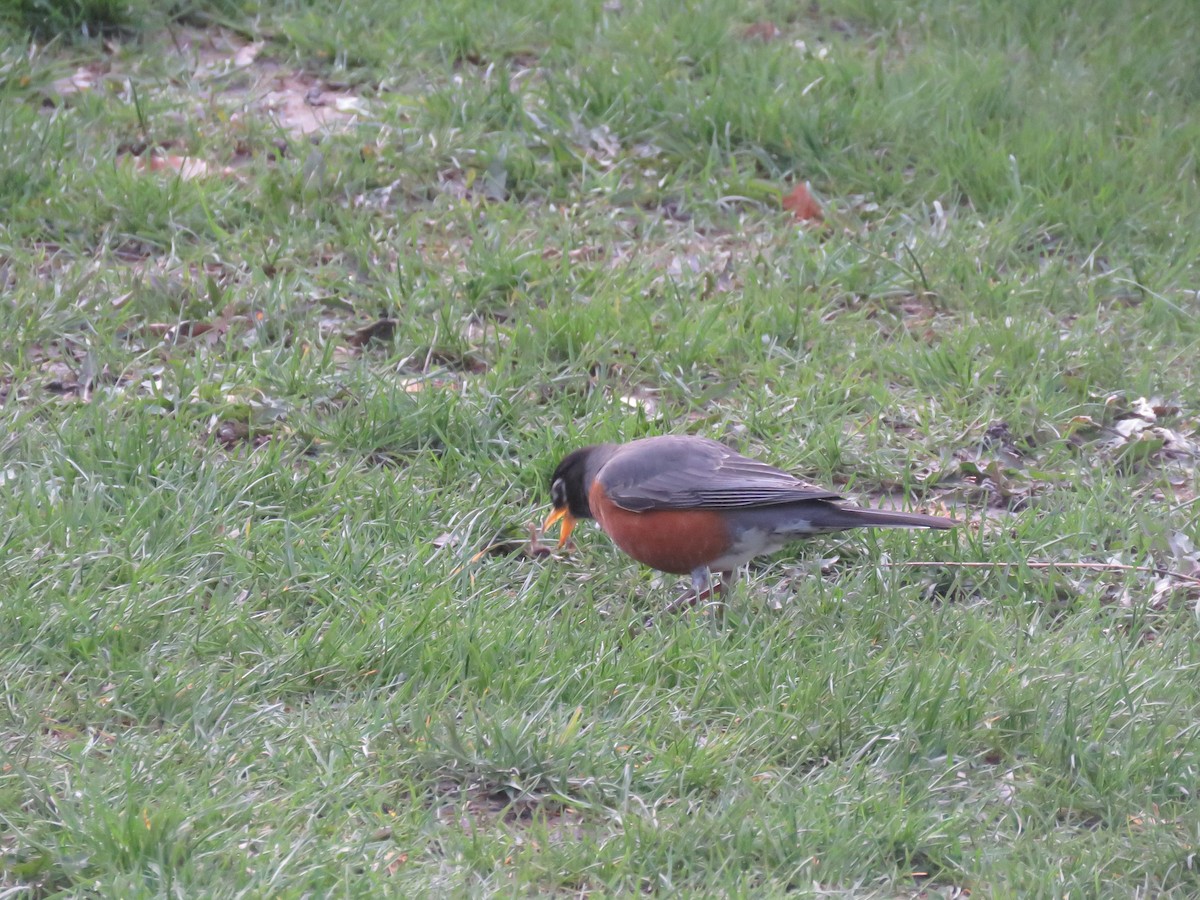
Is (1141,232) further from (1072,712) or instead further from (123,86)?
(123,86)

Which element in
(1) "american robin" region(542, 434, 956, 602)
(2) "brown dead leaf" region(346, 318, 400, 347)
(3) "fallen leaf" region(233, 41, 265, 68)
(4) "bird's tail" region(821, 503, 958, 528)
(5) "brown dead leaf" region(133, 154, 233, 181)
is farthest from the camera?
(3) "fallen leaf" region(233, 41, 265, 68)

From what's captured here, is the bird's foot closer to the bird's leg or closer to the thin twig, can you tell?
the bird's leg

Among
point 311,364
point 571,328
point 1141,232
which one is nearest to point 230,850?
point 311,364

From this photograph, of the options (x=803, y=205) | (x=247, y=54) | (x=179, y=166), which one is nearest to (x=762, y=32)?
(x=803, y=205)

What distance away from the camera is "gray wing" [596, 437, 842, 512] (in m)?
4.68

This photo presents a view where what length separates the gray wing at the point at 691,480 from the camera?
15.3 ft

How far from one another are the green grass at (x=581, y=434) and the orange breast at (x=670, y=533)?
179mm

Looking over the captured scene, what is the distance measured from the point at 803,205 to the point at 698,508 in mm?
2844

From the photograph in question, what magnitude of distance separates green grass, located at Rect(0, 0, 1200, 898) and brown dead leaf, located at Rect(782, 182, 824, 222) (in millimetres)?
139

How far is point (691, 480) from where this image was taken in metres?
4.80

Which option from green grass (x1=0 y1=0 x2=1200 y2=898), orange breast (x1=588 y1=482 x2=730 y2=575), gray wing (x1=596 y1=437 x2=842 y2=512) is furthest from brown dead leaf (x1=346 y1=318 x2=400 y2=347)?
orange breast (x1=588 y1=482 x2=730 y2=575)

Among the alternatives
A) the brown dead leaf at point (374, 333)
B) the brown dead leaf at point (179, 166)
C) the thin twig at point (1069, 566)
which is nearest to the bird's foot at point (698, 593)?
the thin twig at point (1069, 566)

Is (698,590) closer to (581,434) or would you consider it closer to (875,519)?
(875,519)

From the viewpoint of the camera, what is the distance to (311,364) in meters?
5.66
